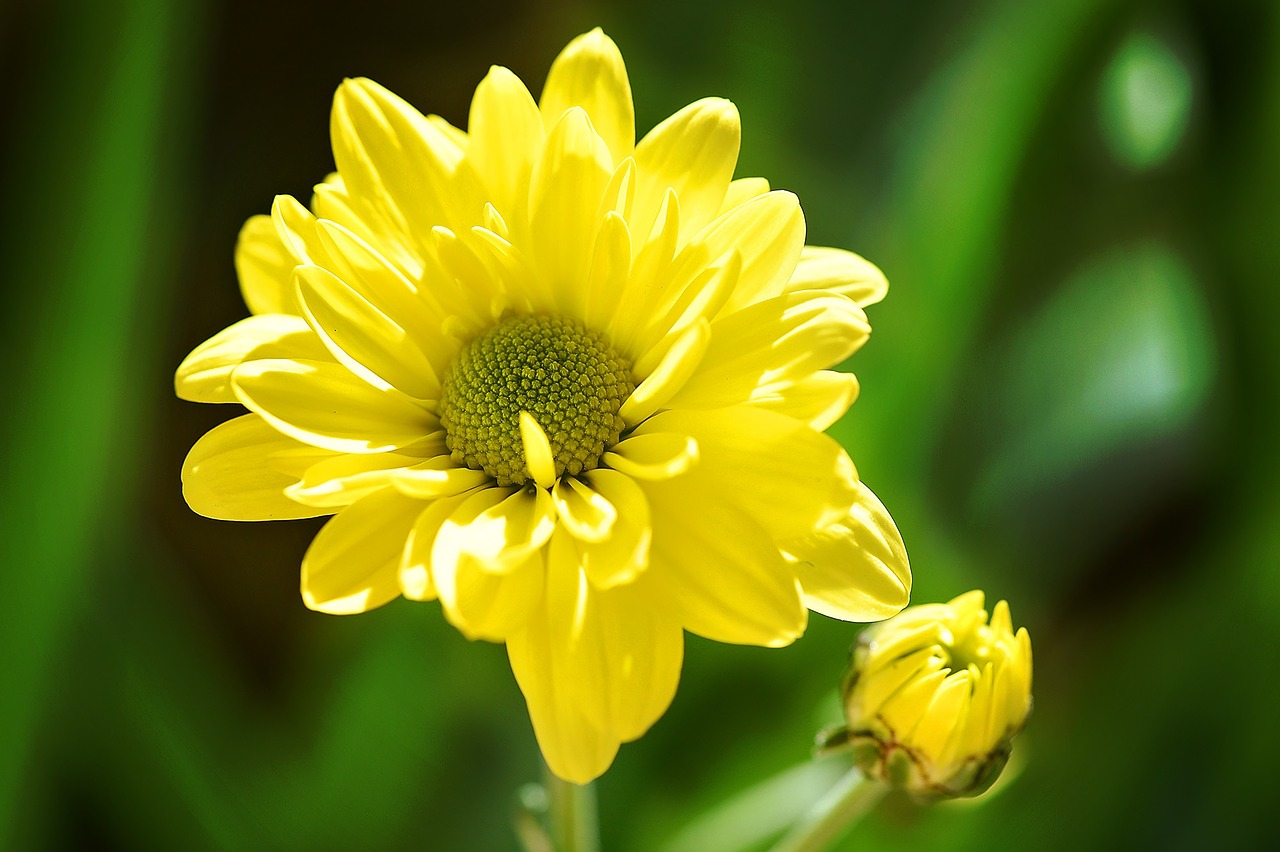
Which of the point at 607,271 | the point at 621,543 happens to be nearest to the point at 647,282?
the point at 607,271

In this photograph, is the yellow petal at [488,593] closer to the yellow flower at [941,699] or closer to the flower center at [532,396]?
the flower center at [532,396]

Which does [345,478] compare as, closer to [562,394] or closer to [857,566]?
[562,394]

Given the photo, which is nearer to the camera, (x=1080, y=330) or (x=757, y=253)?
(x=757, y=253)

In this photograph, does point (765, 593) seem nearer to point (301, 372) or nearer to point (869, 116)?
point (301, 372)

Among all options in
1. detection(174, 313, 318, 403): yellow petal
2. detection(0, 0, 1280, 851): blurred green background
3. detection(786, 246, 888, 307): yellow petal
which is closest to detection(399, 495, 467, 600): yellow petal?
detection(174, 313, 318, 403): yellow petal

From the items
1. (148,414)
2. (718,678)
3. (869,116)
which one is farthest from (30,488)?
(869,116)

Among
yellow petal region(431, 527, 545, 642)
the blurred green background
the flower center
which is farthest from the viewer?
the blurred green background

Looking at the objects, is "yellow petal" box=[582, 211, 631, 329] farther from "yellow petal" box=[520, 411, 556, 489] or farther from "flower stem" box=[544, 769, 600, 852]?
"flower stem" box=[544, 769, 600, 852]

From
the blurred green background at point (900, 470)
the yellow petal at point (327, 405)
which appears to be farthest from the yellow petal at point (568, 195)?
the blurred green background at point (900, 470)
